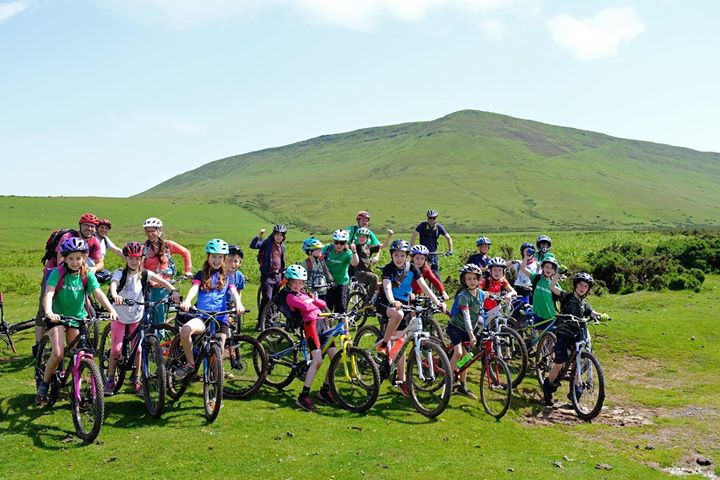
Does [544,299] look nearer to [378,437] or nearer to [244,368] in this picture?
[378,437]

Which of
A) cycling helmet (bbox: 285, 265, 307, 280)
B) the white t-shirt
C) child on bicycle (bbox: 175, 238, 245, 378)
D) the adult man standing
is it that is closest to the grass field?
child on bicycle (bbox: 175, 238, 245, 378)

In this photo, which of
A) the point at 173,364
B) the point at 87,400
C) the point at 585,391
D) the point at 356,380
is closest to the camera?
the point at 87,400

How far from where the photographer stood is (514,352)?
566 inches

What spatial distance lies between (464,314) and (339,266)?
3.99m

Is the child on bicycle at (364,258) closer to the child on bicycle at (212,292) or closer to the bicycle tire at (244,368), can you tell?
the bicycle tire at (244,368)

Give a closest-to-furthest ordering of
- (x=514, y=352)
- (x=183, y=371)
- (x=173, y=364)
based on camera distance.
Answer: (x=183, y=371) → (x=173, y=364) → (x=514, y=352)

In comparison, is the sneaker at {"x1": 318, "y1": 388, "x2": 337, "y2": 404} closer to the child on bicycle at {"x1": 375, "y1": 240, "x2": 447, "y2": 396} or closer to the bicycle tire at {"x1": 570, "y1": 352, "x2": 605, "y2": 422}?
the child on bicycle at {"x1": 375, "y1": 240, "x2": 447, "y2": 396}

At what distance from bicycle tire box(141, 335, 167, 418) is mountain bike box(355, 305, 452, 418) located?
3989 mm

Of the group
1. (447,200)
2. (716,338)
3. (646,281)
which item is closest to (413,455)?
(716,338)

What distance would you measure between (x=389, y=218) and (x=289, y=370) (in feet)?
486

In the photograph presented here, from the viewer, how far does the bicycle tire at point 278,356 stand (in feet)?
38.5

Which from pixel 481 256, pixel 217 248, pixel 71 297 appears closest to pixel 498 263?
pixel 481 256

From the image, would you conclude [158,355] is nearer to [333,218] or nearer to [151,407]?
[151,407]

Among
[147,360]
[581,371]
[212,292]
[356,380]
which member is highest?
[212,292]
